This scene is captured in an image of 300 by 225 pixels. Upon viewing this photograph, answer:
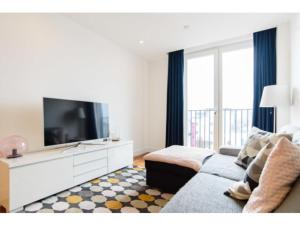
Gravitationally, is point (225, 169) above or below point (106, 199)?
above

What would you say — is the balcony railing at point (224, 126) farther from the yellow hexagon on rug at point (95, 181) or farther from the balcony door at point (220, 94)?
the yellow hexagon on rug at point (95, 181)

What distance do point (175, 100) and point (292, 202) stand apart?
3340 mm

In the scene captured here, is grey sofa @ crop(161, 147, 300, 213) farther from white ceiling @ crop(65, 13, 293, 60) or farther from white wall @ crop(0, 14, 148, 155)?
white ceiling @ crop(65, 13, 293, 60)

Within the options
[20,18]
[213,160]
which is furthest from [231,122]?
[20,18]

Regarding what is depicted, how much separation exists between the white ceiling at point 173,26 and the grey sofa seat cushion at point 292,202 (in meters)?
2.46

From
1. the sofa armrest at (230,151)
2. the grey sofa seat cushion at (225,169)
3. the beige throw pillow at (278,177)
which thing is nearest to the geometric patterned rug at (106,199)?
the grey sofa seat cushion at (225,169)

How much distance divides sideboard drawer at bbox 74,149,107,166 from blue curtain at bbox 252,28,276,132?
260 cm

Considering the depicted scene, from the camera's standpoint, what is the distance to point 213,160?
6.66 ft

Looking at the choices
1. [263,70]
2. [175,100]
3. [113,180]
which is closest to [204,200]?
[113,180]

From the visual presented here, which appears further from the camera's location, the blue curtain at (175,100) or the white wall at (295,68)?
the blue curtain at (175,100)

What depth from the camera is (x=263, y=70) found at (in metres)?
2.97

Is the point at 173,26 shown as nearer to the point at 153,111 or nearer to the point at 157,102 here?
the point at 157,102

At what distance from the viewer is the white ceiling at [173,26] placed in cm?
260

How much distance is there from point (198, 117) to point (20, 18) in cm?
356
